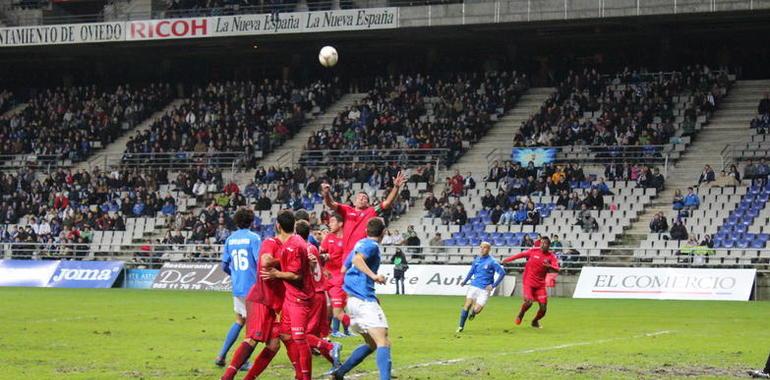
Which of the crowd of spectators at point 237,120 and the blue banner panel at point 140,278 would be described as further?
the crowd of spectators at point 237,120

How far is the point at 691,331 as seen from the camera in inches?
902

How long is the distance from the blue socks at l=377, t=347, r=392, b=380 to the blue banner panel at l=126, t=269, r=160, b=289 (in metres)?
31.1

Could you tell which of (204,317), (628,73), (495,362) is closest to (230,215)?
(628,73)

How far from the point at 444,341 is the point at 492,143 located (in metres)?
30.0

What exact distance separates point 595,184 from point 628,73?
8.82m

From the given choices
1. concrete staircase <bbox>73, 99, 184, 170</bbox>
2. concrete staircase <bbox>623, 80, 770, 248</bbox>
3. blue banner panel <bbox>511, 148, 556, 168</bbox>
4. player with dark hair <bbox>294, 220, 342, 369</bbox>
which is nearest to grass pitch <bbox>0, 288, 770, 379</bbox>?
player with dark hair <bbox>294, 220, 342, 369</bbox>

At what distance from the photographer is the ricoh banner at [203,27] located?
1953 inches

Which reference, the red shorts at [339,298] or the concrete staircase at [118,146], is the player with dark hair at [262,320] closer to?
the red shorts at [339,298]

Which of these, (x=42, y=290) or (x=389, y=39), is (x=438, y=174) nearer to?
(x=389, y=39)

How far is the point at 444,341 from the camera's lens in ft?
67.8

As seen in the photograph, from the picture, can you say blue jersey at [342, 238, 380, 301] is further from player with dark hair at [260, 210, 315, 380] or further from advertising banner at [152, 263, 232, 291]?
advertising banner at [152, 263, 232, 291]

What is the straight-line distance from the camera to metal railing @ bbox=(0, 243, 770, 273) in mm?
37562

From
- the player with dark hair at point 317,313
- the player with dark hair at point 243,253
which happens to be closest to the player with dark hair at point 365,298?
the player with dark hair at point 317,313

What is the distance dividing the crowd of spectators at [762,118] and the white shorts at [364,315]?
34.5 metres
